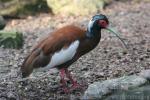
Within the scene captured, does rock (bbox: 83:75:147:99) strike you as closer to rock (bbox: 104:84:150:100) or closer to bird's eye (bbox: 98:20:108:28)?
rock (bbox: 104:84:150:100)

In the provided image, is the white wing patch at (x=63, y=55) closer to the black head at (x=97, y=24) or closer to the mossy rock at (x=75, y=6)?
the black head at (x=97, y=24)

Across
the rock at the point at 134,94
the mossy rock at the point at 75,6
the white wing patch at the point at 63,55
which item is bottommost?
the rock at the point at 134,94

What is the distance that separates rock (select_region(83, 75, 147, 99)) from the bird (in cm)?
60

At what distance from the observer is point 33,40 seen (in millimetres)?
10984

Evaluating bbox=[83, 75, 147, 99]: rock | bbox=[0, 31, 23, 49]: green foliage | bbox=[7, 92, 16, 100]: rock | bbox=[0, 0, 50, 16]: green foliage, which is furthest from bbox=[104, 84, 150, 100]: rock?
bbox=[0, 0, 50, 16]: green foliage

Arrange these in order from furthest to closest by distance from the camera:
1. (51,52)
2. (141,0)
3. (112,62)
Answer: (141,0) < (112,62) < (51,52)

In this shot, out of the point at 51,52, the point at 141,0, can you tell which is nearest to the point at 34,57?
the point at 51,52

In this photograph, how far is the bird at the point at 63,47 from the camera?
6551 mm

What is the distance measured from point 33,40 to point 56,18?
9.00 feet

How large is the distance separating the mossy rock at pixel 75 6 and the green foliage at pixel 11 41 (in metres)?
3.84

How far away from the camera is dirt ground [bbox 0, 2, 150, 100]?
277 inches

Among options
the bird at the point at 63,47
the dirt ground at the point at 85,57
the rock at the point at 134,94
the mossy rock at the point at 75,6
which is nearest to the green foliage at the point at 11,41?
the dirt ground at the point at 85,57

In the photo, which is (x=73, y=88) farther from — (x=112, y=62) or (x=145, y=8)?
A: (x=145, y=8)

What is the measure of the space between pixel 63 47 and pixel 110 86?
2.72ft
